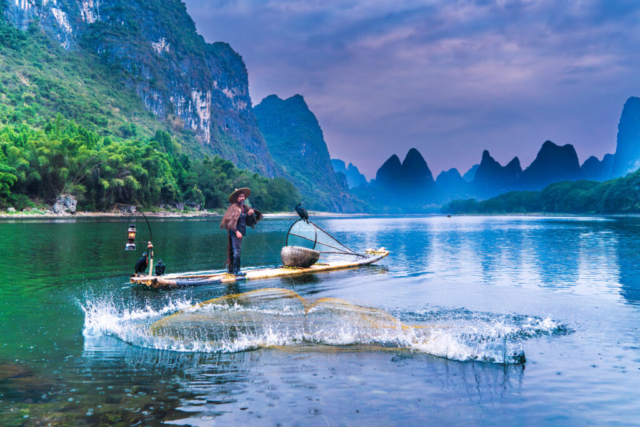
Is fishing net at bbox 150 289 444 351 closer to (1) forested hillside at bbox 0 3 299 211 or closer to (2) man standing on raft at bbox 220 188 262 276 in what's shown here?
(2) man standing on raft at bbox 220 188 262 276

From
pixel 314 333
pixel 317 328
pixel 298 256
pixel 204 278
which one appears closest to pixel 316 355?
pixel 314 333

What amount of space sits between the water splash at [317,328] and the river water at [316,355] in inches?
1.7

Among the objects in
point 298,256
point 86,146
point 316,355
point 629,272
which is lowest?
point 629,272

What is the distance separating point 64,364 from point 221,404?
3.05 m

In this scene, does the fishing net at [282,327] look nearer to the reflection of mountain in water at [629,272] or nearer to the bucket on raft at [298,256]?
the bucket on raft at [298,256]

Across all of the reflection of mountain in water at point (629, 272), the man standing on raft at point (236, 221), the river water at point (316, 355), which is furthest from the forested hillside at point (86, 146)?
the reflection of mountain in water at point (629, 272)

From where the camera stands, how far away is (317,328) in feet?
28.6

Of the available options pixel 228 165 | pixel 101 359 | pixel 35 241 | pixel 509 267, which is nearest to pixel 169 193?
pixel 228 165

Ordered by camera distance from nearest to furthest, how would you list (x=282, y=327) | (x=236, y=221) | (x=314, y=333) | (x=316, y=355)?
(x=316, y=355) → (x=314, y=333) → (x=282, y=327) → (x=236, y=221)

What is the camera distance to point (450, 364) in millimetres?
6906

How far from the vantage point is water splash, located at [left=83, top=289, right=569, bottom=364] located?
25.0 feet

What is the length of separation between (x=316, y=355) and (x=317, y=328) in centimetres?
148

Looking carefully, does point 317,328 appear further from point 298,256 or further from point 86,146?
point 86,146

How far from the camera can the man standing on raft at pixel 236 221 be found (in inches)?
543
